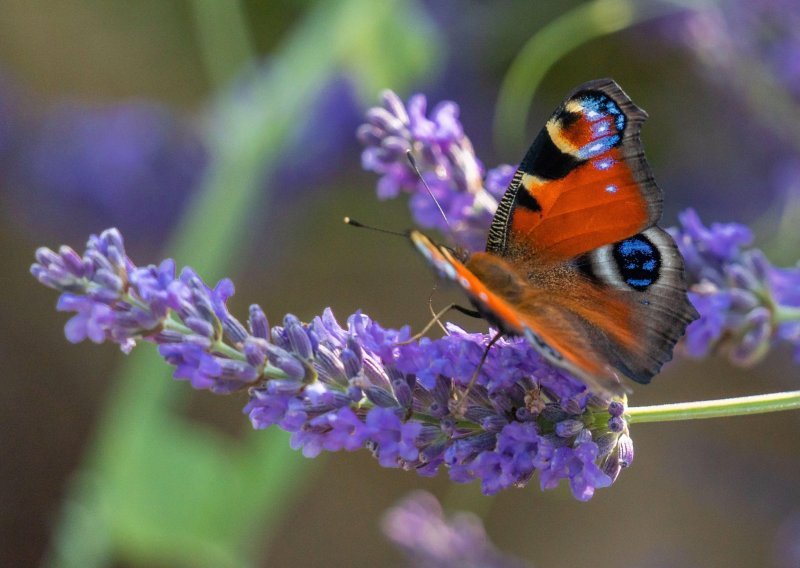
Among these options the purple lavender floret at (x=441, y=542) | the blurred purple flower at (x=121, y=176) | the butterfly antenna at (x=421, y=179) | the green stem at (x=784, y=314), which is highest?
the blurred purple flower at (x=121, y=176)

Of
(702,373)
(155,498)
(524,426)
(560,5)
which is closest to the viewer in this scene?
(524,426)

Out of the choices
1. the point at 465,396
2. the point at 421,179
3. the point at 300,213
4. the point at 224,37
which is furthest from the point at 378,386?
the point at 300,213

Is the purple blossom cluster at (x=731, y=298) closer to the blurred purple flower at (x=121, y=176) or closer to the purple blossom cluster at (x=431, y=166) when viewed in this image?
the purple blossom cluster at (x=431, y=166)

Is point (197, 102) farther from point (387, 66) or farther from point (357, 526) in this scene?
point (357, 526)

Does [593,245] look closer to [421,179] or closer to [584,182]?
[584,182]

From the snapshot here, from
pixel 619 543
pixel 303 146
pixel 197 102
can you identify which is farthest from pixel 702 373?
pixel 197 102

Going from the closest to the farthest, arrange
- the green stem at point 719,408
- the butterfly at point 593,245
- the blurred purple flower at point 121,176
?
the green stem at point 719,408
the butterfly at point 593,245
the blurred purple flower at point 121,176

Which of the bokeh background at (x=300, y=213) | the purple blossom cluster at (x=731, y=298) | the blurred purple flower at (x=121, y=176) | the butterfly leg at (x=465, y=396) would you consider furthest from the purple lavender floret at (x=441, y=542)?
the blurred purple flower at (x=121, y=176)
